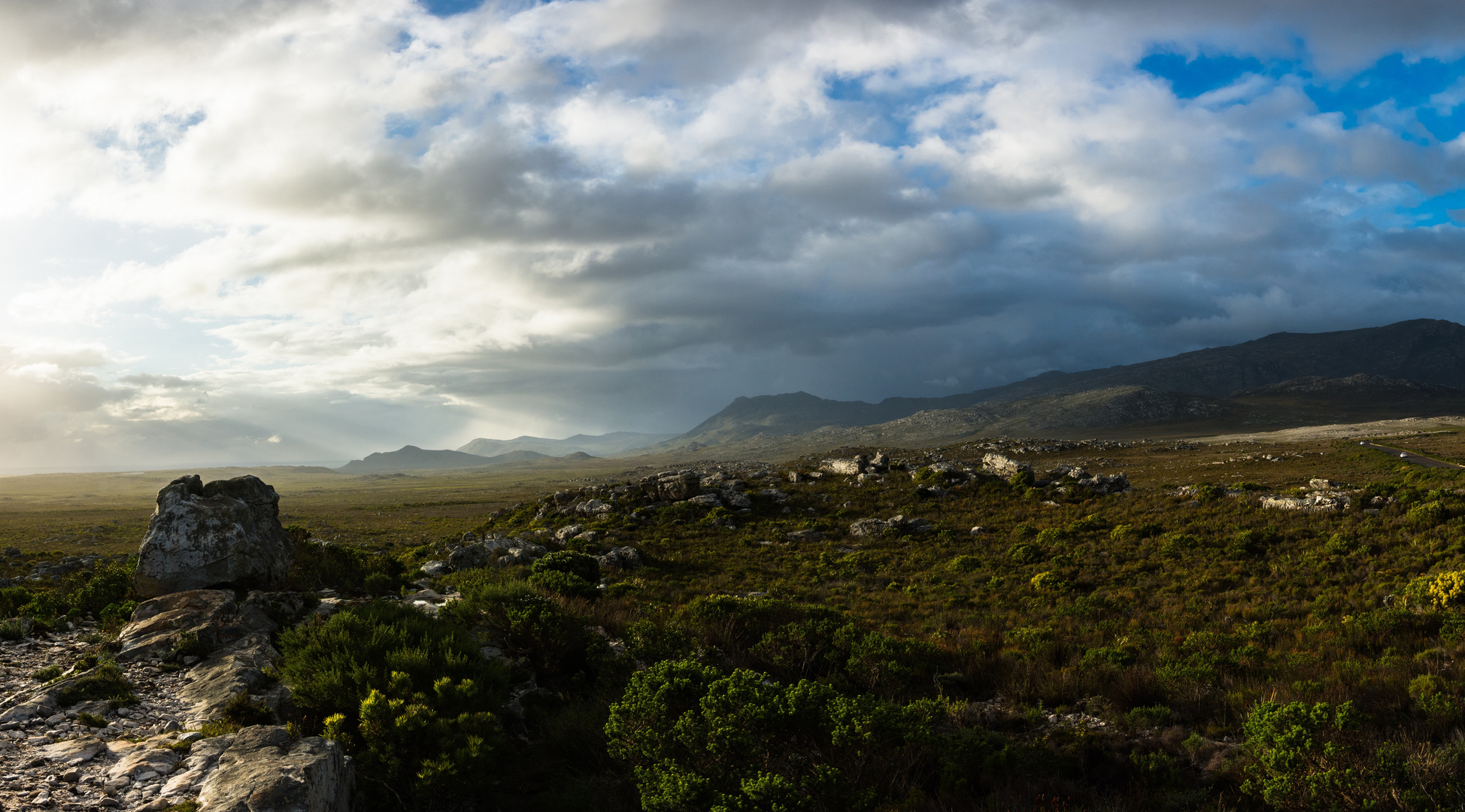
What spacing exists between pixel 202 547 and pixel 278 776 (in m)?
12.3

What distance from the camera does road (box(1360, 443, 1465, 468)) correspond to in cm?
5126

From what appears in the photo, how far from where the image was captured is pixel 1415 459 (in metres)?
58.7

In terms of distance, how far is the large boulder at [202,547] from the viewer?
15.5 meters

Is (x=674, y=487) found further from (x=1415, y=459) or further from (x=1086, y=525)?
(x=1415, y=459)

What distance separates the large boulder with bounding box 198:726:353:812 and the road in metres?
72.9

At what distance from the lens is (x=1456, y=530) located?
2470 centimetres

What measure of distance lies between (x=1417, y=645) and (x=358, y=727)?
21.8 metres

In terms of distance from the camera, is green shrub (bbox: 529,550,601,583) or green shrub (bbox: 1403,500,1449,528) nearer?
green shrub (bbox: 529,550,601,583)

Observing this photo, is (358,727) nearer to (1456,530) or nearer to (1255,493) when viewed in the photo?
(1456,530)

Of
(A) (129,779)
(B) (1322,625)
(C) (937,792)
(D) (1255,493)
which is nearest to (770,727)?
(C) (937,792)

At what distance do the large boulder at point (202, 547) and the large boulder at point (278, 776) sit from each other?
10033 mm

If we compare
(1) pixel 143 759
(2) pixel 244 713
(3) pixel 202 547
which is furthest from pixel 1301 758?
(3) pixel 202 547

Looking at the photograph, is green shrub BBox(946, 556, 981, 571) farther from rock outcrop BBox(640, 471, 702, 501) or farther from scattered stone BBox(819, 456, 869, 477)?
scattered stone BBox(819, 456, 869, 477)

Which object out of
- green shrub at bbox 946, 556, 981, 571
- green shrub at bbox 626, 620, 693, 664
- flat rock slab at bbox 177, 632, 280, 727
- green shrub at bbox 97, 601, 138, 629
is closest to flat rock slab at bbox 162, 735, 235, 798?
flat rock slab at bbox 177, 632, 280, 727
